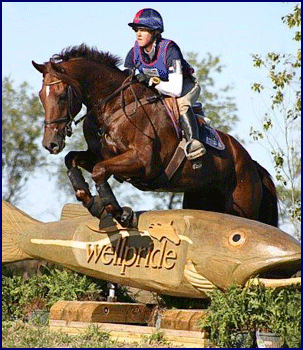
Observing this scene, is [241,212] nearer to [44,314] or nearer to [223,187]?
[223,187]

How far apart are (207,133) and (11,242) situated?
2.48m

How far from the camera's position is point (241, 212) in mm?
9742

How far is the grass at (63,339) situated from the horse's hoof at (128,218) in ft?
3.26

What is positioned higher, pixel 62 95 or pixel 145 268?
pixel 62 95

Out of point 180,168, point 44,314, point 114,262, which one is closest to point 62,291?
point 44,314

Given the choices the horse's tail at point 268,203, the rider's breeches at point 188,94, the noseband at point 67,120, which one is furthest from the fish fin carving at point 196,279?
the horse's tail at point 268,203

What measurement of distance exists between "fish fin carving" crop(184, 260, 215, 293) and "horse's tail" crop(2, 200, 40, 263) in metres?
2.11

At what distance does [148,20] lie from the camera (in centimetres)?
888

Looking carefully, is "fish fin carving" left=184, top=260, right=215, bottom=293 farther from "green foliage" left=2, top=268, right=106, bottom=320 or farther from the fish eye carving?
"green foliage" left=2, top=268, right=106, bottom=320

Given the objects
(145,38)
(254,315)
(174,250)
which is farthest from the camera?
(145,38)

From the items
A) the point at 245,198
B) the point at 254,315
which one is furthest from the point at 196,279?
the point at 245,198

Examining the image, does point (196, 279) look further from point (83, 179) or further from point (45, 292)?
point (45, 292)

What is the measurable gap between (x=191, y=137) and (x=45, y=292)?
99.8 inches

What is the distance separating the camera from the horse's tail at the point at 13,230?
992cm
